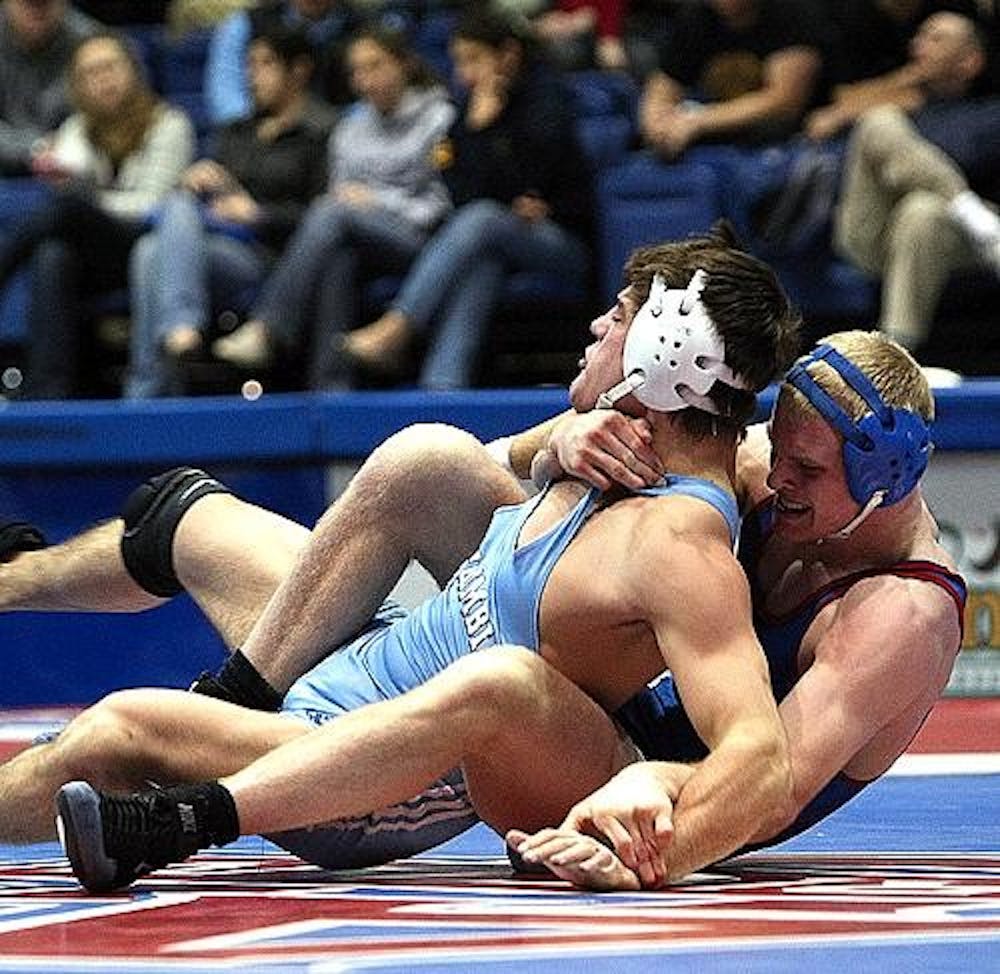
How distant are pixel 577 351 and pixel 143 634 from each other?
210 cm

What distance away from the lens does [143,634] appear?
6723mm

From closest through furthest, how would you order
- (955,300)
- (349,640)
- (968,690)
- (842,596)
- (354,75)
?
(842,596), (349,640), (968,690), (955,300), (354,75)

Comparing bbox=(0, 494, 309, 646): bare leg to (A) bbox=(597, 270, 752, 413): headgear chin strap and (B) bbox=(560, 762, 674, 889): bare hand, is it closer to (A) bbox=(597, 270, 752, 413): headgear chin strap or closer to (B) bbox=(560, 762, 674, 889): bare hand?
(A) bbox=(597, 270, 752, 413): headgear chin strap

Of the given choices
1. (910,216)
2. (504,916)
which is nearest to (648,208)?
(910,216)

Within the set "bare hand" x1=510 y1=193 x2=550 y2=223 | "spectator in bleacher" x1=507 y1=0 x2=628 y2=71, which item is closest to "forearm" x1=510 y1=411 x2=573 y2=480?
"bare hand" x1=510 y1=193 x2=550 y2=223

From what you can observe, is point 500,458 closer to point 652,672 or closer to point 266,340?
point 652,672

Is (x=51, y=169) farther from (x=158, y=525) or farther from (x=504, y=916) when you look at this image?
(x=504, y=916)

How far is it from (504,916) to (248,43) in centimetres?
636

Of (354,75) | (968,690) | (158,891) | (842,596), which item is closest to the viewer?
(158,891)

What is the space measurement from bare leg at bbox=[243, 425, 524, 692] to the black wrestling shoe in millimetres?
587

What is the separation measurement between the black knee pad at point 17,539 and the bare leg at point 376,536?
0.82 m

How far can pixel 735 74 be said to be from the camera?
8.37 m

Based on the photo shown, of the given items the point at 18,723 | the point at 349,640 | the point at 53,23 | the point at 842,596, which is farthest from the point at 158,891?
the point at 53,23

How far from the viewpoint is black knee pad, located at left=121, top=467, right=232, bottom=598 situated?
13.6ft
